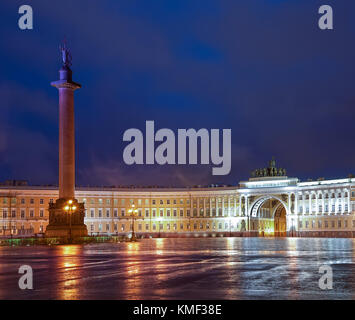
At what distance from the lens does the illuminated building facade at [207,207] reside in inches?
4815

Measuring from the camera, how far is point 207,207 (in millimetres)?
140000

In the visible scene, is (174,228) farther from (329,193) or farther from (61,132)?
(61,132)

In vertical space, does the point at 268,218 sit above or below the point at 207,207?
below

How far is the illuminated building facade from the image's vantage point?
122m

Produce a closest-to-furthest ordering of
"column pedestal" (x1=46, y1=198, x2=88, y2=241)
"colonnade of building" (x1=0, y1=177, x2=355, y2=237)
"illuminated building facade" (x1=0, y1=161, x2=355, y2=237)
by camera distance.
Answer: "column pedestal" (x1=46, y1=198, x2=88, y2=241) < "colonnade of building" (x1=0, y1=177, x2=355, y2=237) < "illuminated building facade" (x1=0, y1=161, x2=355, y2=237)

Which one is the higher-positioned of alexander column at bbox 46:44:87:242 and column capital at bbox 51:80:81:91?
column capital at bbox 51:80:81:91

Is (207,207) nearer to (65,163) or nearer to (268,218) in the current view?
(268,218)
